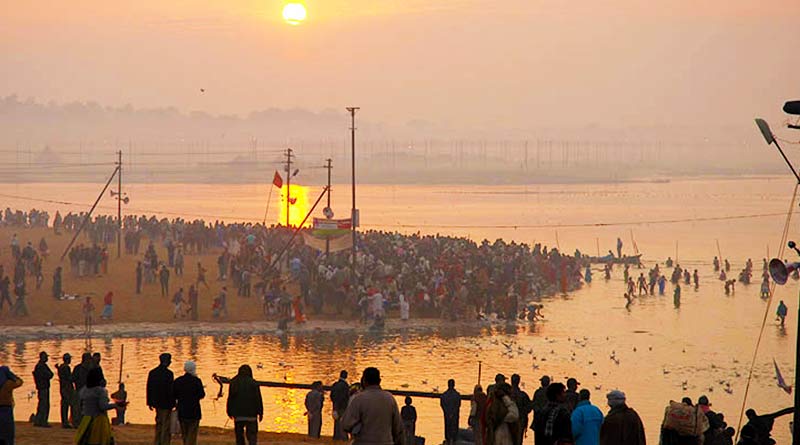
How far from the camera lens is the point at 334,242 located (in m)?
46.2

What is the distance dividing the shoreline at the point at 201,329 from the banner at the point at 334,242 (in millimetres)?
5953

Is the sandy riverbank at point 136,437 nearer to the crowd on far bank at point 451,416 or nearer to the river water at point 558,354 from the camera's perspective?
the crowd on far bank at point 451,416

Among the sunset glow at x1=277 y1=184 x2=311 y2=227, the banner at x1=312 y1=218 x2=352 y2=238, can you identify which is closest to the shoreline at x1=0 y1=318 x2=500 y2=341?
the banner at x1=312 y1=218 x2=352 y2=238

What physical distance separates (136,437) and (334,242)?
94.2ft

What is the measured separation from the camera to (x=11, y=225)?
201ft

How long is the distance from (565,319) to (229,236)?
47.9 ft

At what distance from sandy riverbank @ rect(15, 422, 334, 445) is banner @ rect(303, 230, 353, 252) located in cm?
2632

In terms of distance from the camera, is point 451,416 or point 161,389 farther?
point 451,416

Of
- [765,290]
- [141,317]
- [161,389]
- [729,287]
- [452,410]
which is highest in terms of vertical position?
[729,287]

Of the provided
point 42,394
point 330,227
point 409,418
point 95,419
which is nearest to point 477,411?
point 409,418

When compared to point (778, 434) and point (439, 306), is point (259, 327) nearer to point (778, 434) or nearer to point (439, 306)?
point (439, 306)

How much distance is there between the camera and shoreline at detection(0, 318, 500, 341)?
1470 inches

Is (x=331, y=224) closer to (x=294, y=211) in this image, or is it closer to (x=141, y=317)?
(x=141, y=317)

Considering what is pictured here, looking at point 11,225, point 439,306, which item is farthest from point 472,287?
point 11,225
